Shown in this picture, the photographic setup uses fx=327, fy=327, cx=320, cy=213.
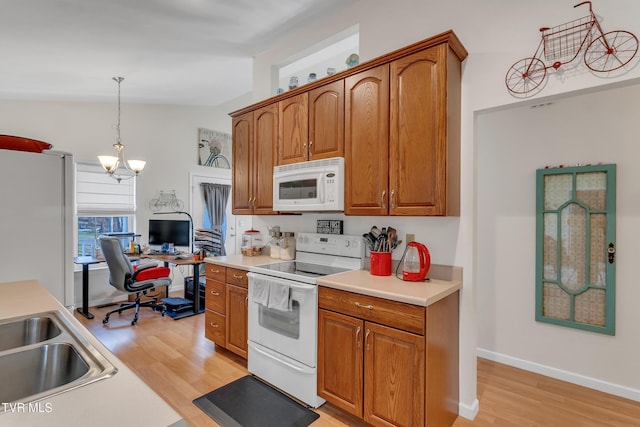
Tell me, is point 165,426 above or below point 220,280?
above

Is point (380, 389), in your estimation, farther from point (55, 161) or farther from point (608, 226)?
point (55, 161)

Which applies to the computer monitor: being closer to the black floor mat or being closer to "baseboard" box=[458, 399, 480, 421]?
the black floor mat

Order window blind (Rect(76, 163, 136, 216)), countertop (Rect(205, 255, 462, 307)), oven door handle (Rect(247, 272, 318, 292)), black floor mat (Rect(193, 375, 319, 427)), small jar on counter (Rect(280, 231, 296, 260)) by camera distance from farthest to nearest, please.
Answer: window blind (Rect(76, 163, 136, 216)) → small jar on counter (Rect(280, 231, 296, 260)) → oven door handle (Rect(247, 272, 318, 292)) → black floor mat (Rect(193, 375, 319, 427)) → countertop (Rect(205, 255, 462, 307))

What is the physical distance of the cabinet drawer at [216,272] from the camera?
3.07 m

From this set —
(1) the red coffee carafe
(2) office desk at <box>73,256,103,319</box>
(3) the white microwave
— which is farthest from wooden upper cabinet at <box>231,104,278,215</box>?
(2) office desk at <box>73,256,103,319</box>

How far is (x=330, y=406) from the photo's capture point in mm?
2312

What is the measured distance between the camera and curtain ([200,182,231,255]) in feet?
19.7

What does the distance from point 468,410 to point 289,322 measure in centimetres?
134

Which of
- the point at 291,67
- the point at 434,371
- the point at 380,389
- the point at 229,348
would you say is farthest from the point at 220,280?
the point at 291,67

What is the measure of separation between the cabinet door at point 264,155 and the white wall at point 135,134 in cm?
285

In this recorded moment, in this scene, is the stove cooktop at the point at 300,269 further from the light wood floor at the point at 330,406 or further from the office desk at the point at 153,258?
the office desk at the point at 153,258

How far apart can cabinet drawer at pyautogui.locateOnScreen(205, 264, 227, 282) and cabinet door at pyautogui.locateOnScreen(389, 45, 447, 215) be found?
67.9 inches

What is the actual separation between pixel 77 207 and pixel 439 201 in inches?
192

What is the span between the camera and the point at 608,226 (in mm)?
2486
